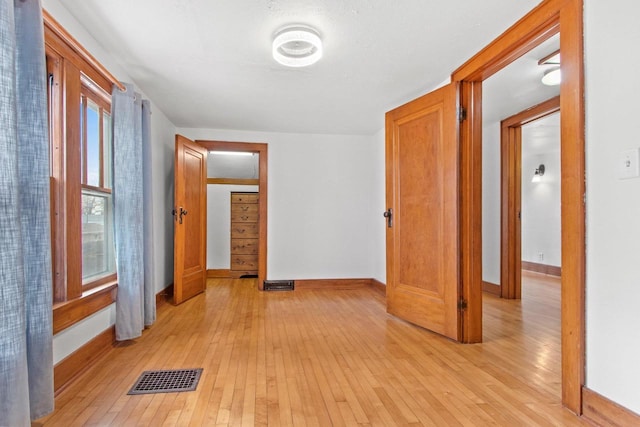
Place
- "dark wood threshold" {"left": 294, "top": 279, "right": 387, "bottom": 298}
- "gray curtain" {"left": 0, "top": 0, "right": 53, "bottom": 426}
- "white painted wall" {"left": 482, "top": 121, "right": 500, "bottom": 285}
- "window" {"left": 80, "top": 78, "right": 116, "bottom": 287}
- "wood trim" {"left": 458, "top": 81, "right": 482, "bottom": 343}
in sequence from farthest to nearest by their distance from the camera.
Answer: "dark wood threshold" {"left": 294, "top": 279, "right": 387, "bottom": 298} < "white painted wall" {"left": 482, "top": 121, "right": 500, "bottom": 285} < "wood trim" {"left": 458, "top": 81, "right": 482, "bottom": 343} < "window" {"left": 80, "top": 78, "right": 116, "bottom": 287} < "gray curtain" {"left": 0, "top": 0, "right": 53, "bottom": 426}

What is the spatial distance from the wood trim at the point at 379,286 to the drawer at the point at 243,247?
6.92 feet

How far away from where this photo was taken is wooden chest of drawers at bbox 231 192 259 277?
549 centimetres

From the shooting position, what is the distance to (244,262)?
550 centimetres

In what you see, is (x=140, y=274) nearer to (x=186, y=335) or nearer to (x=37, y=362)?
(x=186, y=335)

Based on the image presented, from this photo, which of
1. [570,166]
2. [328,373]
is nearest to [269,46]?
[570,166]

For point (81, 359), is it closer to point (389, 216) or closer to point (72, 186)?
point (72, 186)

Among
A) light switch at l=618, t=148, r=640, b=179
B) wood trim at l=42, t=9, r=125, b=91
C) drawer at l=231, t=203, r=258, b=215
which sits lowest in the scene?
drawer at l=231, t=203, r=258, b=215

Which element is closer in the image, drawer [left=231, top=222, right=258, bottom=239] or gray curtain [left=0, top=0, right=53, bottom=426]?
gray curtain [left=0, top=0, right=53, bottom=426]

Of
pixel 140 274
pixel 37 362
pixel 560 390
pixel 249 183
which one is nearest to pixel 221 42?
pixel 140 274

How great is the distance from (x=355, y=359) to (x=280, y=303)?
1682 millimetres

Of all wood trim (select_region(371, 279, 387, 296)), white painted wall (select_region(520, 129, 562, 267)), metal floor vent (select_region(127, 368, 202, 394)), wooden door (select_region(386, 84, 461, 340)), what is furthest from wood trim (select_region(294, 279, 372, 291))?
white painted wall (select_region(520, 129, 562, 267))

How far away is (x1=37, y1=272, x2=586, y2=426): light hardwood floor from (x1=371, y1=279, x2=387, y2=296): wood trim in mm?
850

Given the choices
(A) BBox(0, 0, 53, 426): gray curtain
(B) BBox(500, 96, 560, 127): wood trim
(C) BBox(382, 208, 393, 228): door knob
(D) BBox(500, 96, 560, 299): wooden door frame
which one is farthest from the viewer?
(D) BBox(500, 96, 560, 299): wooden door frame

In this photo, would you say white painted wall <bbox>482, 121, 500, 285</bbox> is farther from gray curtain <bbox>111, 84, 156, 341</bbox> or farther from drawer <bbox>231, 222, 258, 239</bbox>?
gray curtain <bbox>111, 84, 156, 341</bbox>
